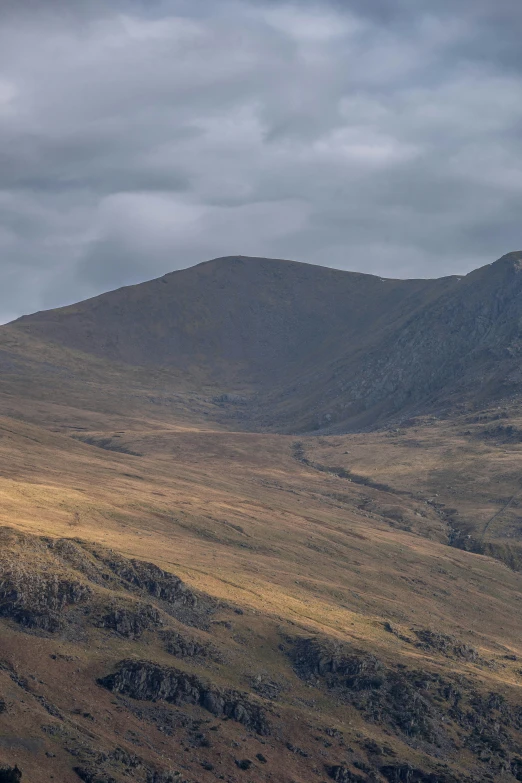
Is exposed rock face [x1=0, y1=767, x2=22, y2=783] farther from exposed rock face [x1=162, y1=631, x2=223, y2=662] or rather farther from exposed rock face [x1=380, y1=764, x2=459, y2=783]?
exposed rock face [x1=380, y1=764, x2=459, y2=783]

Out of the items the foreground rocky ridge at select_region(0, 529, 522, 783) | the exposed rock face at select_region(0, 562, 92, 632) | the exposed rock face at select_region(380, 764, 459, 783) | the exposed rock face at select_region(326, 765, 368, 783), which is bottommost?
the exposed rock face at select_region(380, 764, 459, 783)

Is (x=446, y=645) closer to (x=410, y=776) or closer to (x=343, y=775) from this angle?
(x=410, y=776)

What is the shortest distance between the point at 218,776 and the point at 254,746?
7.81m

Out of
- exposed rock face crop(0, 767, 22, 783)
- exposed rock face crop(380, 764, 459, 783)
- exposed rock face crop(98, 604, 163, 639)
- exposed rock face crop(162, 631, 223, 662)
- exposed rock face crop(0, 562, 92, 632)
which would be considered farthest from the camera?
exposed rock face crop(162, 631, 223, 662)

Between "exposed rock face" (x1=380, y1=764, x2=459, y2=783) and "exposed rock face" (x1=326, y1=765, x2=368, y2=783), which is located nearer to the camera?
"exposed rock face" (x1=326, y1=765, x2=368, y2=783)

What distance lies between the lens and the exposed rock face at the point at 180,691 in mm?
102812

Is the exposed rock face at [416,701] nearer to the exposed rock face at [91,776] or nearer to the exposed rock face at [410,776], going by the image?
the exposed rock face at [410,776]

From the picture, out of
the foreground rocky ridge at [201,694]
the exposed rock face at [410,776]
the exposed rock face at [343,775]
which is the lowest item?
the exposed rock face at [410,776]

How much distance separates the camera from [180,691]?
10544cm

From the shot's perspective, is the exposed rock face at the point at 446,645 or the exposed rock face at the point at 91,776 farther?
the exposed rock face at the point at 446,645

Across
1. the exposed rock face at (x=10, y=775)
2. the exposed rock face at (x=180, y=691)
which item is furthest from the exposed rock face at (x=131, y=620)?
the exposed rock face at (x=10, y=775)

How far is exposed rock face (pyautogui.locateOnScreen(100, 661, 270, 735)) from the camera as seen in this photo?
337ft

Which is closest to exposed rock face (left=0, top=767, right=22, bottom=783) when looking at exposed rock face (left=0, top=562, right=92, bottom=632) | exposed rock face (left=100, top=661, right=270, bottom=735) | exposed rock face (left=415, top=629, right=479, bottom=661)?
exposed rock face (left=100, top=661, right=270, bottom=735)

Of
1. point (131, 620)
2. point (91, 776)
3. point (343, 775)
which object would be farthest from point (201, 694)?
point (91, 776)
